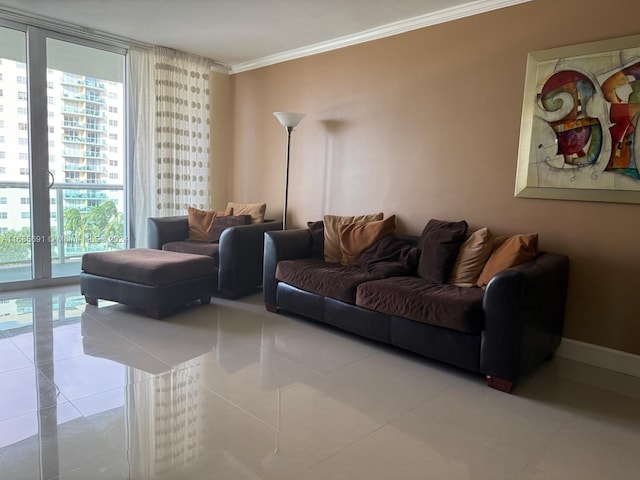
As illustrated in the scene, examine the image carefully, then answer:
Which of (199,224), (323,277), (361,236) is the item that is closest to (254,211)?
(199,224)

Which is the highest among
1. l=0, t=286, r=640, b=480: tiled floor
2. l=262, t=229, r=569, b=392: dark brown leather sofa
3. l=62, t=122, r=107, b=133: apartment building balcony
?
l=62, t=122, r=107, b=133: apartment building balcony

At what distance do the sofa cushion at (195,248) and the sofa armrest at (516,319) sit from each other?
264 centimetres

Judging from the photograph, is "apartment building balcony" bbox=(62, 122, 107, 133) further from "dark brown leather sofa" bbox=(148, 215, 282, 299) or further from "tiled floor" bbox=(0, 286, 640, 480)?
"tiled floor" bbox=(0, 286, 640, 480)

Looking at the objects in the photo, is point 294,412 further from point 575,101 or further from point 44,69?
point 44,69

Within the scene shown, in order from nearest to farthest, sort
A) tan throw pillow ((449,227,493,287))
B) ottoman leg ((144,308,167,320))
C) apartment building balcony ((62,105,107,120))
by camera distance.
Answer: tan throw pillow ((449,227,493,287))
ottoman leg ((144,308,167,320))
apartment building balcony ((62,105,107,120))

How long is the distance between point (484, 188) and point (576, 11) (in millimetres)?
1297

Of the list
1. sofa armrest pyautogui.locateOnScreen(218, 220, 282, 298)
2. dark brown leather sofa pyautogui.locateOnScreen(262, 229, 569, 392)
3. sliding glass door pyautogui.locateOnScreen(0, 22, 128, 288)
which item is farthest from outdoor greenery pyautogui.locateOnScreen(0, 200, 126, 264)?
dark brown leather sofa pyautogui.locateOnScreen(262, 229, 569, 392)

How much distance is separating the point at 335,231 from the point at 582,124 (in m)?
2.05

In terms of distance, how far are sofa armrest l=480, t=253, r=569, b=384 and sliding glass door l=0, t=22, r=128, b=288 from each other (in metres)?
4.07

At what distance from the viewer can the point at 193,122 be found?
5.25 m

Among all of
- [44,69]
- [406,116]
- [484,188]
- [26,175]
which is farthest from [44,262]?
[484,188]

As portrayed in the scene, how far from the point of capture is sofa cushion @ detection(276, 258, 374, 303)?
3217 mm

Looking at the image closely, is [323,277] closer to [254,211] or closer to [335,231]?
[335,231]

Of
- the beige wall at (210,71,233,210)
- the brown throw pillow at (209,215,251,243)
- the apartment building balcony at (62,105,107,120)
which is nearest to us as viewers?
the apartment building balcony at (62,105,107,120)
